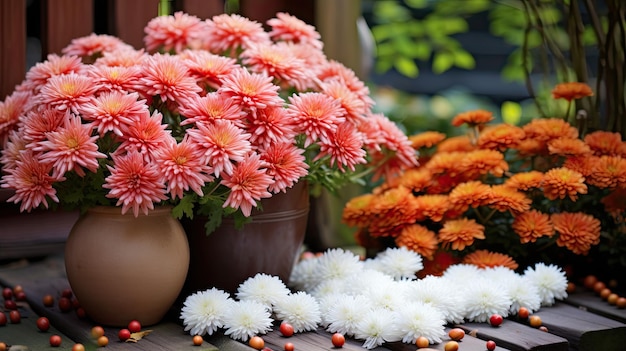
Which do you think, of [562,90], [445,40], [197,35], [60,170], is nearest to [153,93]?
[60,170]

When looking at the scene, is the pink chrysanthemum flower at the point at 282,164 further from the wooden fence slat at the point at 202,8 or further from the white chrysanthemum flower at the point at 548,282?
the wooden fence slat at the point at 202,8

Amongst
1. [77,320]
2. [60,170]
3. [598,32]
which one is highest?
[598,32]

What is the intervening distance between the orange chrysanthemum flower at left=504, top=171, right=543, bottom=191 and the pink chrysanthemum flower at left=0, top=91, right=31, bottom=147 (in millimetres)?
970

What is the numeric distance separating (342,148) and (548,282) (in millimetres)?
491

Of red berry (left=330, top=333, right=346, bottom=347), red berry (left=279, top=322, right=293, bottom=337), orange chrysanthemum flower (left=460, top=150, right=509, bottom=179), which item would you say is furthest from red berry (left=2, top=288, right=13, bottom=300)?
orange chrysanthemum flower (left=460, top=150, right=509, bottom=179)

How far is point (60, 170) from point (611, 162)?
107 cm

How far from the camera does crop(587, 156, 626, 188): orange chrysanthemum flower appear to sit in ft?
5.45

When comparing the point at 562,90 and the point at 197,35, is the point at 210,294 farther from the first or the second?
the point at 562,90

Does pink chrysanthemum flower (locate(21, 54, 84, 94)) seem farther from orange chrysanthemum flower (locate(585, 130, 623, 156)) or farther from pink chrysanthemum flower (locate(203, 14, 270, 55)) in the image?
orange chrysanthemum flower (locate(585, 130, 623, 156))

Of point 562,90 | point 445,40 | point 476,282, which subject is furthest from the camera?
point 445,40

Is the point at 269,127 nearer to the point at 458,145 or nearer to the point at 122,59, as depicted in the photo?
the point at 122,59

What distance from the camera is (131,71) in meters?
1.44

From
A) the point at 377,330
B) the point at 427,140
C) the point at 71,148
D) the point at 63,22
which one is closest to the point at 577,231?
the point at 427,140

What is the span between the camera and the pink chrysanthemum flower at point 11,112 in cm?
158
